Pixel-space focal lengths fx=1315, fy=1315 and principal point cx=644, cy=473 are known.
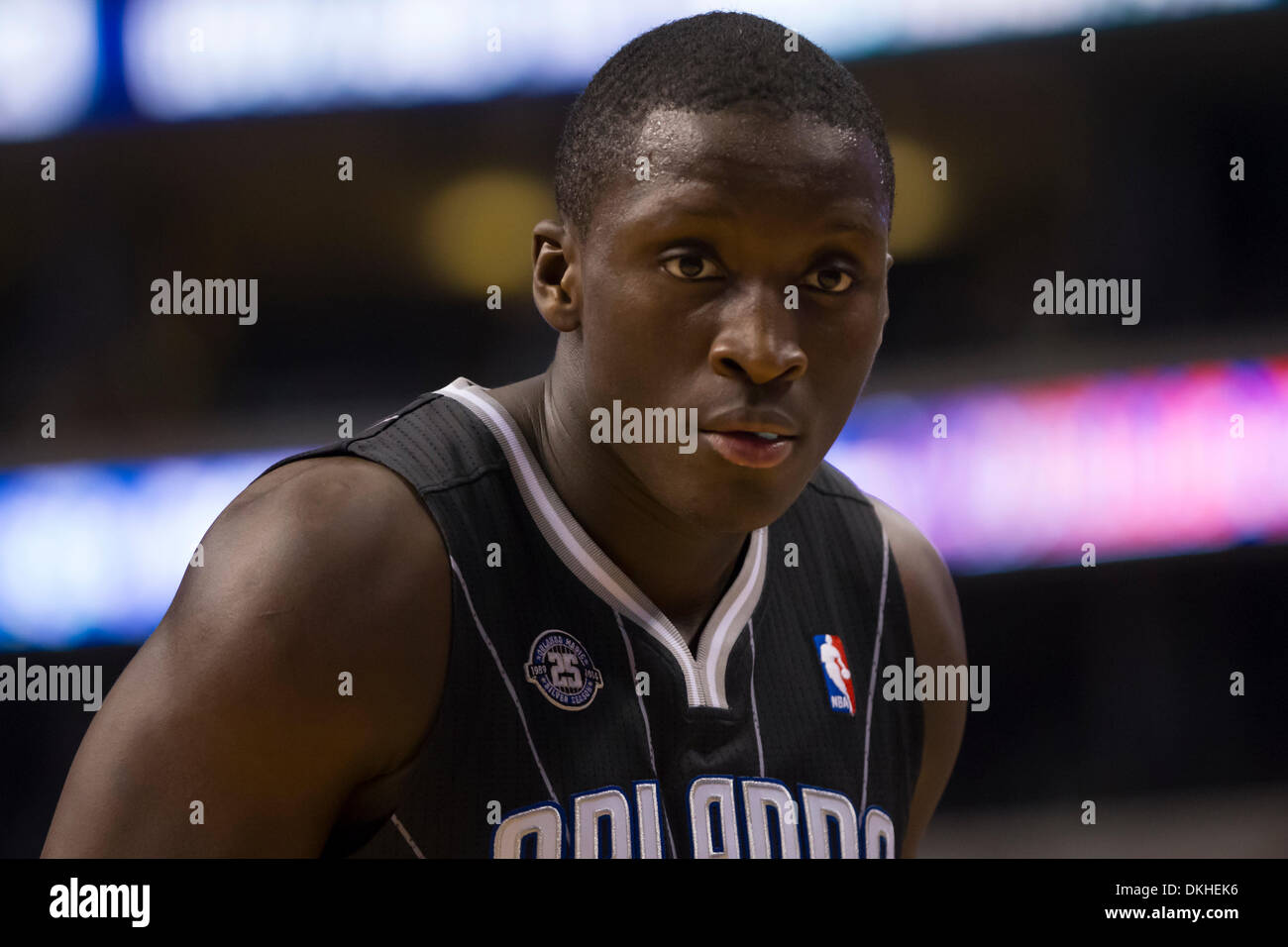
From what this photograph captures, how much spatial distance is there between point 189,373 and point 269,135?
2.11 feet

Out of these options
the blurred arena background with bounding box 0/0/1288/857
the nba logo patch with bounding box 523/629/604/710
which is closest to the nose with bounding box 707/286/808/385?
the nba logo patch with bounding box 523/629/604/710

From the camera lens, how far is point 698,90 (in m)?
1.47

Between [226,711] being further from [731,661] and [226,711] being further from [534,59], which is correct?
[534,59]

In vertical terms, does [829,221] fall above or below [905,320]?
below

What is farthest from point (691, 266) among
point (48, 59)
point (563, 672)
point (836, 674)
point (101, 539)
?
point (48, 59)

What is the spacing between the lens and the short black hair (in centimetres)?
147

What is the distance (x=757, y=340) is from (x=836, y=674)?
21.8 inches

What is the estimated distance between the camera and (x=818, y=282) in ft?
4.91

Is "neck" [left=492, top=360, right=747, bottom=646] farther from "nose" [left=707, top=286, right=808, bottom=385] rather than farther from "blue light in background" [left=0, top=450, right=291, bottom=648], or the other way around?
"blue light in background" [left=0, top=450, right=291, bottom=648]

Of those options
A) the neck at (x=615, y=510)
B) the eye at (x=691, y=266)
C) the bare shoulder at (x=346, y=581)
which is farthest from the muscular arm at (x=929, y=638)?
the bare shoulder at (x=346, y=581)

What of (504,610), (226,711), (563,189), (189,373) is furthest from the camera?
(189,373)

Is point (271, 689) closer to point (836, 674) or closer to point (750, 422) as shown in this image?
point (750, 422)

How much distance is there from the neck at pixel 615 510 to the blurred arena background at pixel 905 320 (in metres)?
1.69
